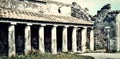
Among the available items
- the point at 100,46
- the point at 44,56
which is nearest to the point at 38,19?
the point at 44,56

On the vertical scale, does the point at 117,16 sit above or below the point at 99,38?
above

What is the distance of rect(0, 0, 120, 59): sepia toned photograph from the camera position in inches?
1001

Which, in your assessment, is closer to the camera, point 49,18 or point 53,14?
point 49,18

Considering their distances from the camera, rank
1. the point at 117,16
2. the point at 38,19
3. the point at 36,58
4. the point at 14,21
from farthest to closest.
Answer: the point at 117,16
the point at 38,19
the point at 14,21
the point at 36,58

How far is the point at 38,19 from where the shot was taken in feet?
91.5

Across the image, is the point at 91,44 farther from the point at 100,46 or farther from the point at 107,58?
the point at 107,58

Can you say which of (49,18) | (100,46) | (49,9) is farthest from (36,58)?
(100,46)

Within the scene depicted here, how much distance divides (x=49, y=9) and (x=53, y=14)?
0.73 m

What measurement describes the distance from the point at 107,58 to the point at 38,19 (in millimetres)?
Answer: 7522

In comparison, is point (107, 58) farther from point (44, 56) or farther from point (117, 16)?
point (117, 16)

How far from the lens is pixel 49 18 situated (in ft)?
97.9

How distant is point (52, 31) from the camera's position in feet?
96.5

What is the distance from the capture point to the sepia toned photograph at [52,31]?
25422 mm

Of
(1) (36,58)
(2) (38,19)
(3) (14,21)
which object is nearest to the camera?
(1) (36,58)
